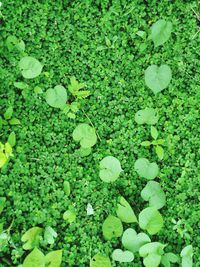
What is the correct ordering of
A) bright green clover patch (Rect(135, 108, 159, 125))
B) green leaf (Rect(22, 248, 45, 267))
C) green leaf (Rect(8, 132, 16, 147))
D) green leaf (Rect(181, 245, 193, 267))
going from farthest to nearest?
bright green clover patch (Rect(135, 108, 159, 125)), green leaf (Rect(8, 132, 16, 147)), green leaf (Rect(181, 245, 193, 267)), green leaf (Rect(22, 248, 45, 267))

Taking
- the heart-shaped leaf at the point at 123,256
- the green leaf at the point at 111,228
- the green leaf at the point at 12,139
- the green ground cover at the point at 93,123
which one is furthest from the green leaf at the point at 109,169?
the green leaf at the point at 12,139

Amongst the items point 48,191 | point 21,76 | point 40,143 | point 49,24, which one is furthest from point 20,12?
point 48,191

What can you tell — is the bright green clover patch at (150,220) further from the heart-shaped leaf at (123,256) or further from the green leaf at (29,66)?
the green leaf at (29,66)

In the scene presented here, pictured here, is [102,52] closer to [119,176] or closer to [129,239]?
[119,176]

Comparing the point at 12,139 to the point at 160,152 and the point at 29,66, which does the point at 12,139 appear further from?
the point at 160,152

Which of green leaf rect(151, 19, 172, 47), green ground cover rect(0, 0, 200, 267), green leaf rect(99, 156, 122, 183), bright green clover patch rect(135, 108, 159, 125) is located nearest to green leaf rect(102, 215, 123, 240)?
green ground cover rect(0, 0, 200, 267)

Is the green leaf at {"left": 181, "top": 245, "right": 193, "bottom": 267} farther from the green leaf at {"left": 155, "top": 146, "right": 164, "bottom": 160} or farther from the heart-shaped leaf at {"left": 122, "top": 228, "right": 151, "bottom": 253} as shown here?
the green leaf at {"left": 155, "top": 146, "right": 164, "bottom": 160}
